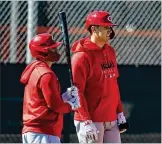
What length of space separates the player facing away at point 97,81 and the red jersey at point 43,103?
43 cm

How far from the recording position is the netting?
861cm

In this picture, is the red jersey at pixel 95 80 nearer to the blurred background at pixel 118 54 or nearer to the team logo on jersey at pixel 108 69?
the team logo on jersey at pixel 108 69

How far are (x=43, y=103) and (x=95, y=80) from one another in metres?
0.72

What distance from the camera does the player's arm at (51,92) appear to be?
472 centimetres

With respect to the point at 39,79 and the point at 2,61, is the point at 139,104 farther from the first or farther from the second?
the point at 39,79

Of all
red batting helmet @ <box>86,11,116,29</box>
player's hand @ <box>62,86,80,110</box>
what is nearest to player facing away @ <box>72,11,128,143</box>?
red batting helmet @ <box>86,11,116,29</box>

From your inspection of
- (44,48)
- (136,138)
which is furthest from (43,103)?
(136,138)

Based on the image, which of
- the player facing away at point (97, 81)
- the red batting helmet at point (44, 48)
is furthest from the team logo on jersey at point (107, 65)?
the red batting helmet at point (44, 48)

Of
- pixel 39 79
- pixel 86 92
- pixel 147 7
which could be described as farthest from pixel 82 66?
pixel 147 7

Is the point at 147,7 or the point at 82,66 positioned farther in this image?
the point at 147,7

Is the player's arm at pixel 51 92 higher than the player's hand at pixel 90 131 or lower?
higher

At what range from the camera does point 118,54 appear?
29.2 feet

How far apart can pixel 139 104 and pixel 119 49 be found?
934mm

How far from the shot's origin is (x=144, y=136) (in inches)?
329
